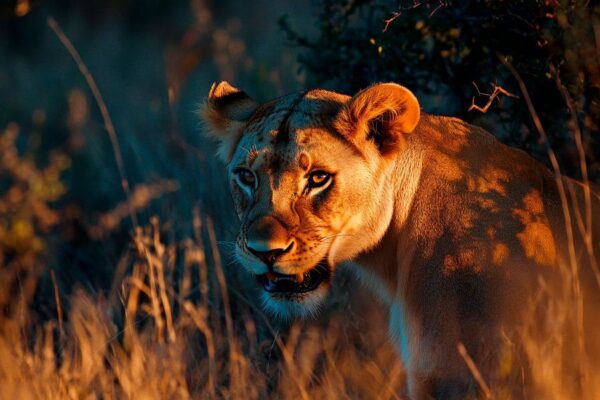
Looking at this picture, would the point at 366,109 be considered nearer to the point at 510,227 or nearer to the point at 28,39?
the point at 510,227

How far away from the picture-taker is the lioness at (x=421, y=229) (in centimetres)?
299

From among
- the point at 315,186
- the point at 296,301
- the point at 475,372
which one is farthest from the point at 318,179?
the point at 475,372

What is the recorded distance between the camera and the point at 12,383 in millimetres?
2996

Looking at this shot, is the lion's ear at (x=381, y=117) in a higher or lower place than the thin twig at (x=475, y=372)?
higher

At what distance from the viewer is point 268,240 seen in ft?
9.90

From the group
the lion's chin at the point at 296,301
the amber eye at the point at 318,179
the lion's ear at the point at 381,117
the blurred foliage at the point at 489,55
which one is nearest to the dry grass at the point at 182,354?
the lion's chin at the point at 296,301

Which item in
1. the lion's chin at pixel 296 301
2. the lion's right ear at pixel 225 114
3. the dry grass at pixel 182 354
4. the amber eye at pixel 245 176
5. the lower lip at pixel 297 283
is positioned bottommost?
the dry grass at pixel 182 354

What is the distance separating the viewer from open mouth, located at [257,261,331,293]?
317cm

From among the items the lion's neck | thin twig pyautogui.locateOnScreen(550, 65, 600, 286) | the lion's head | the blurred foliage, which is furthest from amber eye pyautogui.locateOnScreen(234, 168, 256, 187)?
thin twig pyautogui.locateOnScreen(550, 65, 600, 286)

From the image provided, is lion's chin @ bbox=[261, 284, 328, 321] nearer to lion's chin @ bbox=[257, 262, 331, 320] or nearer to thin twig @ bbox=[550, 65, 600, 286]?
lion's chin @ bbox=[257, 262, 331, 320]

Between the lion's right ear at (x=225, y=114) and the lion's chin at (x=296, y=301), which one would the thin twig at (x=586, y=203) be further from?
the lion's right ear at (x=225, y=114)

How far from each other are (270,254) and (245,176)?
0.36 meters

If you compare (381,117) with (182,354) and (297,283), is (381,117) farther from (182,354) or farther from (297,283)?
(182,354)

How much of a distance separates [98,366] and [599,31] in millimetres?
2191
